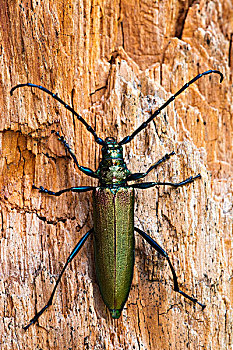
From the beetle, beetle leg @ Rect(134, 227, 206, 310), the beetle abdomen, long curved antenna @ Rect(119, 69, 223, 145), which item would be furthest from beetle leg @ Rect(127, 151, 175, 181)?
beetle leg @ Rect(134, 227, 206, 310)

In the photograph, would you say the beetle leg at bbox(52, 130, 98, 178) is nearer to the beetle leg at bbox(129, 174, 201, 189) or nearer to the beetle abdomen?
the beetle abdomen

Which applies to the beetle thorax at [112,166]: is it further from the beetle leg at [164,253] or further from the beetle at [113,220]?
the beetle leg at [164,253]

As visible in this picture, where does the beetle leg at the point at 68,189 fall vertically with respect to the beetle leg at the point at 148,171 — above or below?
below

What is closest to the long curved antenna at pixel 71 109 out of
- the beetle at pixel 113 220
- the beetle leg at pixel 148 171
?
the beetle at pixel 113 220

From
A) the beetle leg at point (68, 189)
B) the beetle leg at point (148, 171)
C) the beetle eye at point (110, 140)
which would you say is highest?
the beetle eye at point (110, 140)

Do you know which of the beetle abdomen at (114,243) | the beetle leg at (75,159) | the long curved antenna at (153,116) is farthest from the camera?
the beetle leg at (75,159)

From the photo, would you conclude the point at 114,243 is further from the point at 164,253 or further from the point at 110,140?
the point at 110,140

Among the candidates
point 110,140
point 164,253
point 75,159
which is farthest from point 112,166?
point 164,253

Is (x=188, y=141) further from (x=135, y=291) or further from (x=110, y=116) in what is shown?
(x=135, y=291)
